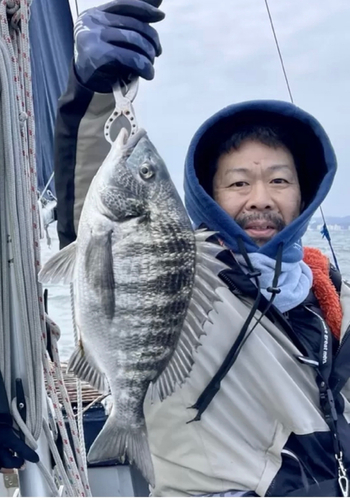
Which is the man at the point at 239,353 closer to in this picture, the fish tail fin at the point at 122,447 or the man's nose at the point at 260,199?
the man's nose at the point at 260,199

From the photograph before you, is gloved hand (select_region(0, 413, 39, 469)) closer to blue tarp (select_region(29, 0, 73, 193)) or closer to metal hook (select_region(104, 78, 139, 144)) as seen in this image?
metal hook (select_region(104, 78, 139, 144))

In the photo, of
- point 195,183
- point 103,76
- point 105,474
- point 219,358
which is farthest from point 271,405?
point 105,474

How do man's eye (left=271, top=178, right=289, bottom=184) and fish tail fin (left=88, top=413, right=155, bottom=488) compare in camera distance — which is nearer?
fish tail fin (left=88, top=413, right=155, bottom=488)

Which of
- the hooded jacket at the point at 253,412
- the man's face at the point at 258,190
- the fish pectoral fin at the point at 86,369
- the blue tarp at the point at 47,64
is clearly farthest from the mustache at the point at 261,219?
the blue tarp at the point at 47,64

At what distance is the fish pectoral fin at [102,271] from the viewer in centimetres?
129

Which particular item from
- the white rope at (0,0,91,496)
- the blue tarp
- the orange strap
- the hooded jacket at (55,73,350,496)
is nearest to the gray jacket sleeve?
the hooded jacket at (55,73,350,496)

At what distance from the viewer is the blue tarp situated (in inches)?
175

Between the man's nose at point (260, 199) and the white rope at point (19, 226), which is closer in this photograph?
the white rope at point (19, 226)

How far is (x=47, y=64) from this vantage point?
4688 mm

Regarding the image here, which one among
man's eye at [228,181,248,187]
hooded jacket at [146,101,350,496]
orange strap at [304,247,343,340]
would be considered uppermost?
man's eye at [228,181,248,187]

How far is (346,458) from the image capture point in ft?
5.59

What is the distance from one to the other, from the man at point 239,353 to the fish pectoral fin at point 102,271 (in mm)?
402

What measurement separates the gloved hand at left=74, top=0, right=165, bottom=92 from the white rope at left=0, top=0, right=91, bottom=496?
0.18 m

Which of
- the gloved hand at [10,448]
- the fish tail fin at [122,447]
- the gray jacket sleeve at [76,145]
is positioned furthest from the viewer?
the gray jacket sleeve at [76,145]
